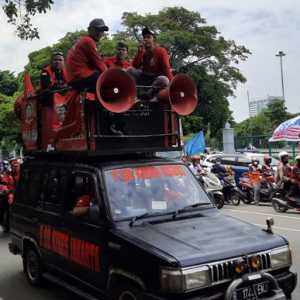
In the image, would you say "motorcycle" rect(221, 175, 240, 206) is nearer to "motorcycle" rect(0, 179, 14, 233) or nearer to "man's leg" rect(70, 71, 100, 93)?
"motorcycle" rect(0, 179, 14, 233)

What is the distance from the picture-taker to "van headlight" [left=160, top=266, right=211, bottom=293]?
4180 mm

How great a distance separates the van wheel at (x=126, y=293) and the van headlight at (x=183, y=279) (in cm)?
35

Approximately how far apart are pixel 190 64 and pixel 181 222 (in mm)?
40034

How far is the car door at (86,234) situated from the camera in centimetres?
514

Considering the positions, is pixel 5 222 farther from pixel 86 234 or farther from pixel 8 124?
pixel 8 124

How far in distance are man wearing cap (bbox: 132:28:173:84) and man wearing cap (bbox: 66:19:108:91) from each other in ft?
2.44

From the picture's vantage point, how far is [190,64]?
145ft

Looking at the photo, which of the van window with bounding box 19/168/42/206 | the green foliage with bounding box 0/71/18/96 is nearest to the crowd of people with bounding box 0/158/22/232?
the van window with bounding box 19/168/42/206

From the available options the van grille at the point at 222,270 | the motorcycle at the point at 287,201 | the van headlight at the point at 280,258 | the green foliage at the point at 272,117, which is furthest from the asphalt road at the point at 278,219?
the green foliage at the point at 272,117

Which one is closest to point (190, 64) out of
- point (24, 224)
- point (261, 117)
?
point (261, 117)

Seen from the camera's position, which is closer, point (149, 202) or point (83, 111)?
point (149, 202)

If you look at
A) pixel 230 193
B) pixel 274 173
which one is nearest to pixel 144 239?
pixel 230 193

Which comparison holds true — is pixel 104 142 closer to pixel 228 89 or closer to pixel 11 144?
pixel 11 144

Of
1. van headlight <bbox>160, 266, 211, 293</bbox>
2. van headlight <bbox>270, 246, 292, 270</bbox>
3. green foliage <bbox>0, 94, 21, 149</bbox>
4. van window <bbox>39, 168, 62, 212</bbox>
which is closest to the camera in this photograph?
van headlight <bbox>160, 266, 211, 293</bbox>
